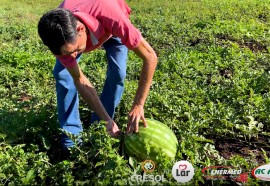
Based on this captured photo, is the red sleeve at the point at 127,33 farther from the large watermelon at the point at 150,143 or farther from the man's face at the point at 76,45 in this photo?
the large watermelon at the point at 150,143

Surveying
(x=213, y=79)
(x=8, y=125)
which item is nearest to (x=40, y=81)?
(x=8, y=125)

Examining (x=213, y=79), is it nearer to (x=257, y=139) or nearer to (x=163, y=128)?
(x=257, y=139)

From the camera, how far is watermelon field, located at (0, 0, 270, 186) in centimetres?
229

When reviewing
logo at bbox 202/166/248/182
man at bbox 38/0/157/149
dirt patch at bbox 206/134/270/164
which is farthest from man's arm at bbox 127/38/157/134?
dirt patch at bbox 206/134/270/164

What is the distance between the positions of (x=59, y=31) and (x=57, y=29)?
0.07 ft

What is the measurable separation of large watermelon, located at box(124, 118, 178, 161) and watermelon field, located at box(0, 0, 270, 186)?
96 millimetres

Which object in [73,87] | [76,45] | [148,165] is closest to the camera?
[76,45]

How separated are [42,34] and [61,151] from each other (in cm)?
157

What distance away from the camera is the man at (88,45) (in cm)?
197

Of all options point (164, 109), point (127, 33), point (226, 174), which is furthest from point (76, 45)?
point (226, 174)

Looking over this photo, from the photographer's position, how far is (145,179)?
6.97 ft

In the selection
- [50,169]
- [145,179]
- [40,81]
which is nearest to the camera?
[145,179]

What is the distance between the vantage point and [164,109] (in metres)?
3.28

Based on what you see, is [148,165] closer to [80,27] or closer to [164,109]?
[164,109]
